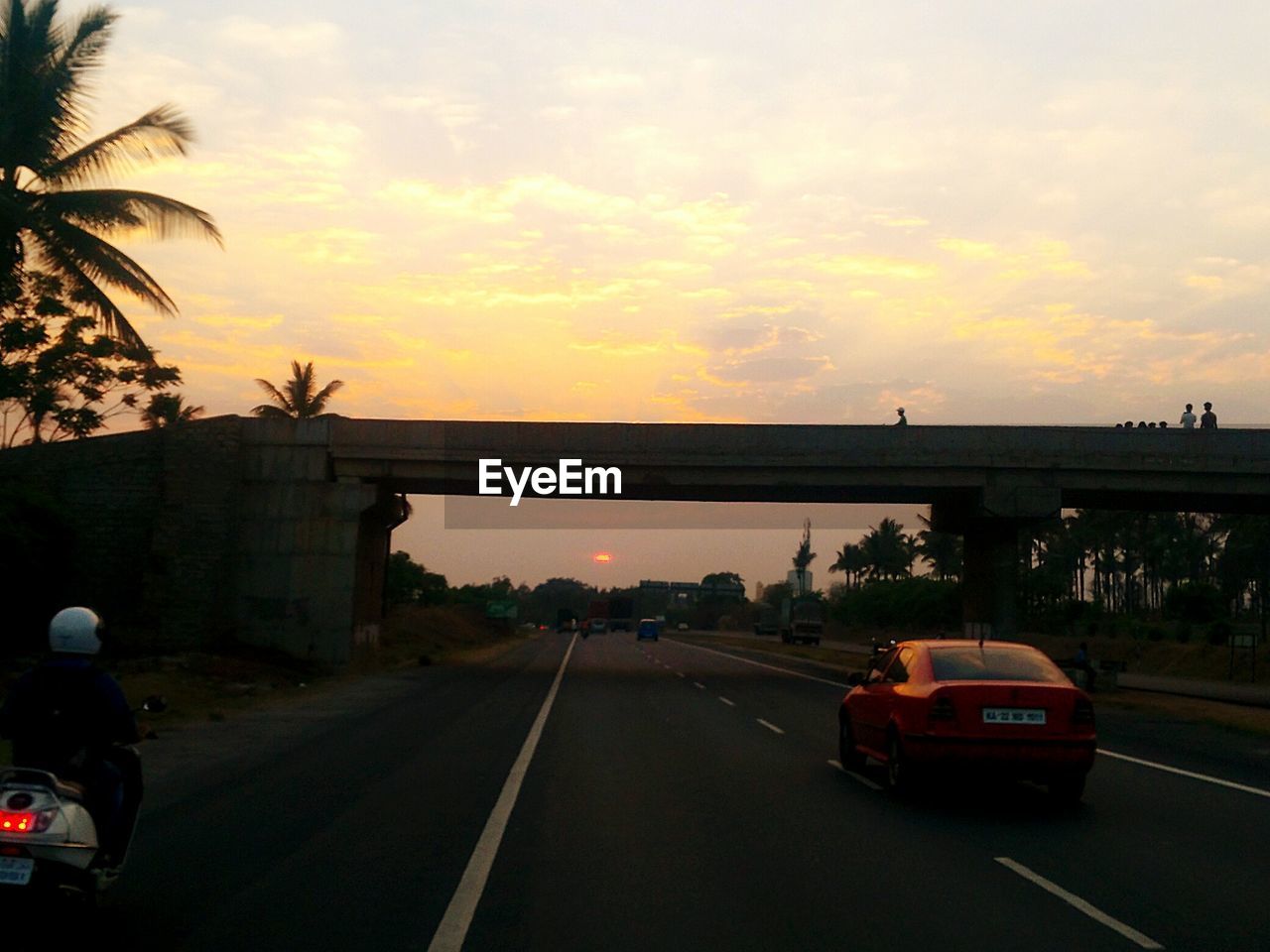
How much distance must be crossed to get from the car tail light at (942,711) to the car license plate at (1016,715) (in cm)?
31

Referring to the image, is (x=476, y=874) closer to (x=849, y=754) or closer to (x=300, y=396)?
(x=849, y=754)

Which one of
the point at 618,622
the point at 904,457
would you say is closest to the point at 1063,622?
the point at 904,457

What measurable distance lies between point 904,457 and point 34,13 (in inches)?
1002

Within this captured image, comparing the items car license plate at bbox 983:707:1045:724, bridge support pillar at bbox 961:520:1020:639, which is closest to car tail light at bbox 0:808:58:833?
car license plate at bbox 983:707:1045:724

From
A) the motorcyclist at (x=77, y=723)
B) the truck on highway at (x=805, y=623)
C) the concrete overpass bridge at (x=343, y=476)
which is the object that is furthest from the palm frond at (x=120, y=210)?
the truck on highway at (x=805, y=623)

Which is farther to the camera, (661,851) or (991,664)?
(991,664)

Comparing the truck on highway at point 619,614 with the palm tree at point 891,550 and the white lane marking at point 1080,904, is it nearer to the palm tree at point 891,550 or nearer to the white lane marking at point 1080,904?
the palm tree at point 891,550

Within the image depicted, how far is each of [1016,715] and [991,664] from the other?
90 centimetres

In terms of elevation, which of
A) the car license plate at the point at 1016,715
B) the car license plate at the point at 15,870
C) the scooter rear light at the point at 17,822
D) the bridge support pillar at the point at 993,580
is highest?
the bridge support pillar at the point at 993,580

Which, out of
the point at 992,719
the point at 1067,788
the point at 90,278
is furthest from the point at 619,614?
the point at 992,719

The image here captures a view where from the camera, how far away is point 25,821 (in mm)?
5797

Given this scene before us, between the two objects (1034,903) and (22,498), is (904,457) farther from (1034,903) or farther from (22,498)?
(1034,903)

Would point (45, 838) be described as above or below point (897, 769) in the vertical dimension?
above

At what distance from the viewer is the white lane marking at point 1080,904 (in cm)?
677
